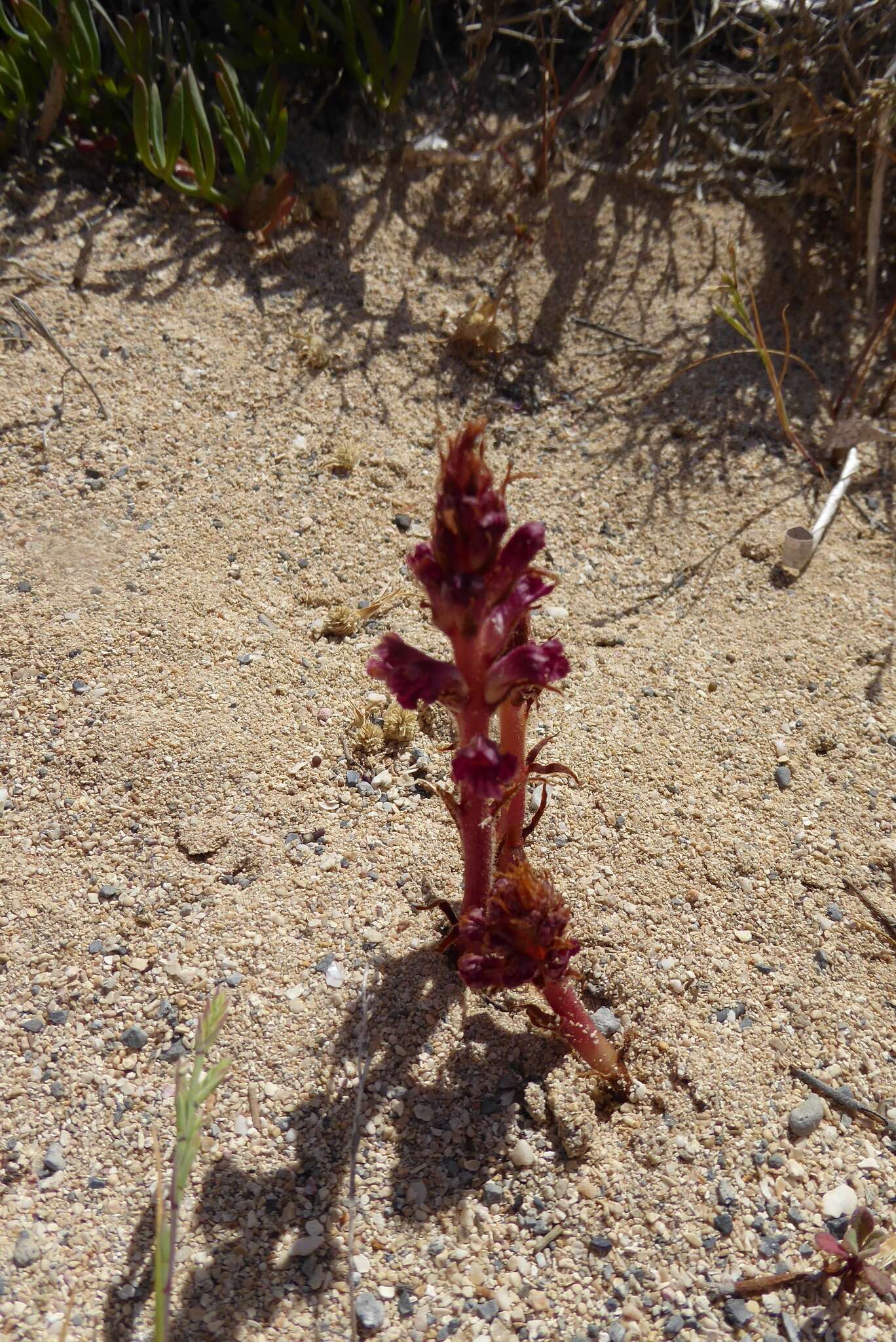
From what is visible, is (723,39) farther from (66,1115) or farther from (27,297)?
(66,1115)

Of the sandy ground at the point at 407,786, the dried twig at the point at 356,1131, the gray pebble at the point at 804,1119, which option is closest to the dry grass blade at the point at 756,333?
the sandy ground at the point at 407,786

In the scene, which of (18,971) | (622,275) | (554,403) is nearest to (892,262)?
(622,275)

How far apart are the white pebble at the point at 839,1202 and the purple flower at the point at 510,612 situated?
47.9 inches

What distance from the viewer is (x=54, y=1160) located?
1.91m

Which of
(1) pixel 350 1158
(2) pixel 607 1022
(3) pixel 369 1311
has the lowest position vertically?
(3) pixel 369 1311

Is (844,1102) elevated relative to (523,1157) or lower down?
elevated

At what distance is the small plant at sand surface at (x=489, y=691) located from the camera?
5.18 ft

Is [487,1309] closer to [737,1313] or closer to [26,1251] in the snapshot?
[737,1313]

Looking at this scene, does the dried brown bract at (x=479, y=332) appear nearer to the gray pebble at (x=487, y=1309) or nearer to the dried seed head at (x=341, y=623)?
the dried seed head at (x=341, y=623)

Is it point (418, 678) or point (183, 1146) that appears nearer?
point (183, 1146)

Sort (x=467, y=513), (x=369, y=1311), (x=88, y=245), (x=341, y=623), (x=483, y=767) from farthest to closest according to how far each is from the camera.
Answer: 1. (x=88, y=245)
2. (x=341, y=623)
3. (x=369, y=1311)
4. (x=483, y=767)
5. (x=467, y=513)

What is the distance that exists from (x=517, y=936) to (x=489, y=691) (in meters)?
0.44

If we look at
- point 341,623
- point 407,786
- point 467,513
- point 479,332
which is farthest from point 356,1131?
point 479,332

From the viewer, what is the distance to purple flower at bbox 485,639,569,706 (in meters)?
1.70
